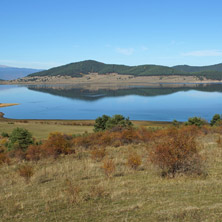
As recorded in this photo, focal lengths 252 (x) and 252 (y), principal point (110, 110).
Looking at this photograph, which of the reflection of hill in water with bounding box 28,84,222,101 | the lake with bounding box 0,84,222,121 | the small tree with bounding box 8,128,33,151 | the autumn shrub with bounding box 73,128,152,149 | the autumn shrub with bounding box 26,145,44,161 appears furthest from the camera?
the reflection of hill in water with bounding box 28,84,222,101

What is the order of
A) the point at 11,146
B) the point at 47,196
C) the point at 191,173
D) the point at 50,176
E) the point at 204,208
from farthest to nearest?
the point at 11,146, the point at 50,176, the point at 191,173, the point at 47,196, the point at 204,208

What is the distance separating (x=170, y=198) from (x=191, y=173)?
2633 mm

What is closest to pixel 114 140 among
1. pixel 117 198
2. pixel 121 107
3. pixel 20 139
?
pixel 20 139

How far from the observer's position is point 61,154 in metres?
16.4

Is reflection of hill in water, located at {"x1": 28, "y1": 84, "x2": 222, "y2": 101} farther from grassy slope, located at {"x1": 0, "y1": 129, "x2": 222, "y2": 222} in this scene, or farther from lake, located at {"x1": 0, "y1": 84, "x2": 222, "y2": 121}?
grassy slope, located at {"x1": 0, "y1": 129, "x2": 222, "y2": 222}

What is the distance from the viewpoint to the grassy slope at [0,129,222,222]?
537 cm

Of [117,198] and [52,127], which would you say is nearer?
[117,198]

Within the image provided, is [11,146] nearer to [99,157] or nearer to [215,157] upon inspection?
[99,157]

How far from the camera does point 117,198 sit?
21.3ft

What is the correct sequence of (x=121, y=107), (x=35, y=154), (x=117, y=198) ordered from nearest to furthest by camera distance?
(x=117, y=198)
(x=35, y=154)
(x=121, y=107)

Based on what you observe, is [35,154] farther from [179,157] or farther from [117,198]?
[117,198]

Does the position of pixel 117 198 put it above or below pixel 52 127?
above

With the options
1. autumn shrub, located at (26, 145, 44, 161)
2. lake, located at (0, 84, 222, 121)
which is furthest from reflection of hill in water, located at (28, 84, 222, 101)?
autumn shrub, located at (26, 145, 44, 161)

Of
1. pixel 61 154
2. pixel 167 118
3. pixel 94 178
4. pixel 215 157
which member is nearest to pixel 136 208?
pixel 94 178
